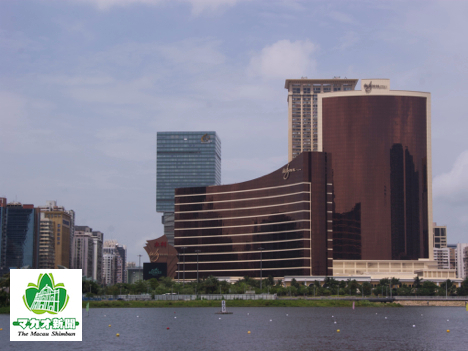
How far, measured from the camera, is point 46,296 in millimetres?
45875

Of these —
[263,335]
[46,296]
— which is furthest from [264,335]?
[46,296]

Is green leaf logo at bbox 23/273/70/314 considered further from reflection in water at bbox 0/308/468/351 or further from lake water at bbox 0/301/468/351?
lake water at bbox 0/301/468/351

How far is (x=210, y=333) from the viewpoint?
368 ft

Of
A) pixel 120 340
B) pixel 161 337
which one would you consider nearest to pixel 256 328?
pixel 161 337

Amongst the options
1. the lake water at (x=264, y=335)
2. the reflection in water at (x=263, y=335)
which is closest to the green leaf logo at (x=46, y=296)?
the reflection in water at (x=263, y=335)

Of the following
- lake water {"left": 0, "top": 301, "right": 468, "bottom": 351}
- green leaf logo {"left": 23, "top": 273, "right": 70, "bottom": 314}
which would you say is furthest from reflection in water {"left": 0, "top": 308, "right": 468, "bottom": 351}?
green leaf logo {"left": 23, "top": 273, "right": 70, "bottom": 314}

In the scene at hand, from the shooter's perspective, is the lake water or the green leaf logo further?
the lake water

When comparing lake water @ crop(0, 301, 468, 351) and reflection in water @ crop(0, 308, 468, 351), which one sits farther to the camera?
lake water @ crop(0, 301, 468, 351)

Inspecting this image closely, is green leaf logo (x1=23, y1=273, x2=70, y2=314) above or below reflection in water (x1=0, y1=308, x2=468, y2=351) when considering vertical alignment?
above

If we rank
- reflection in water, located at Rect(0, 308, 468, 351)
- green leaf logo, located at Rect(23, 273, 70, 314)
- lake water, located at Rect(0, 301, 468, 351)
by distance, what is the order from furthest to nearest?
lake water, located at Rect(0, 301, 468, 351)
reflection in water, located at Rect(0, 308, 468, 351)
green leaf logo, located at Rect(23, 273, 70, 314)

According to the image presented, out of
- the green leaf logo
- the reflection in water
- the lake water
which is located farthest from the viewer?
the lake water

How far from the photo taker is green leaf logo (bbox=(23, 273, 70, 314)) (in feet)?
149

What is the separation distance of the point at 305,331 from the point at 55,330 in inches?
2923

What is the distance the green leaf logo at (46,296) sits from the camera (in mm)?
45344
